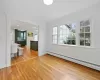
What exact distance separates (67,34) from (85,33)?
1.17m

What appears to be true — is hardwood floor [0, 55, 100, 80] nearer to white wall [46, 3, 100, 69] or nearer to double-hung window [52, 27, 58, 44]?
white wall [46, 3, 100, 69]

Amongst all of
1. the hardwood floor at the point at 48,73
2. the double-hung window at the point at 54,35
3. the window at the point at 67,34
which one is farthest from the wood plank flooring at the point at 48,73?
the double-hung window at the point at 54,35

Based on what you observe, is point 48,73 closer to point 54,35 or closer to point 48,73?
point 48,73

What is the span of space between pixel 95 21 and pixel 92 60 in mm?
1510

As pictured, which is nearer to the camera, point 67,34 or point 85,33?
point 85,33

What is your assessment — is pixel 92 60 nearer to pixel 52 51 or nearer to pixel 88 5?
pixel 88 5

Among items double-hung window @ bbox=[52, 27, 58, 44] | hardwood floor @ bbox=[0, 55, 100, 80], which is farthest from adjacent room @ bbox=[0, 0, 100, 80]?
double-hung window @ bbox=[52, 27, 58, 44]

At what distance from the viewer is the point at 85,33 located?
3465 millimetres

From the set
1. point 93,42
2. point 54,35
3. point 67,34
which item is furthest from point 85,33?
point 54,35

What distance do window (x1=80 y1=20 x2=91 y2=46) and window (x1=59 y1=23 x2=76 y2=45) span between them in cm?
46

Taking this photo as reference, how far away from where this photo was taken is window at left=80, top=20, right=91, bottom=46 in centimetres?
335

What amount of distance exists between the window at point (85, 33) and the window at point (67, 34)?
46 centimetres

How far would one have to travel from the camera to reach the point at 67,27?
4.47 metres

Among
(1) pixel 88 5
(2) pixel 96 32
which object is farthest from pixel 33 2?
(2) pixel 96 32
